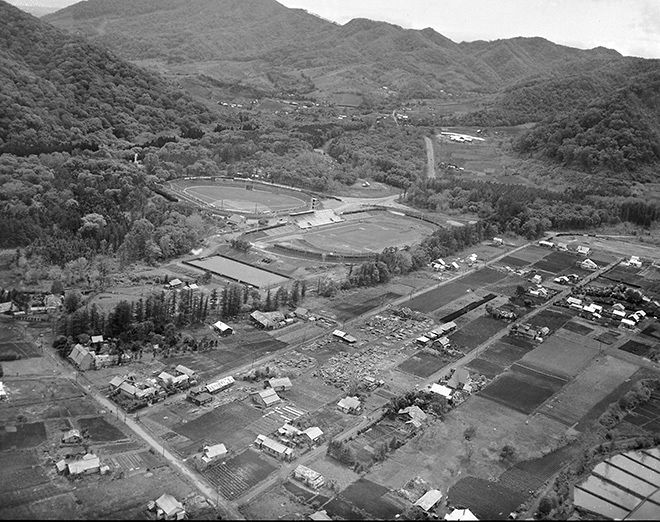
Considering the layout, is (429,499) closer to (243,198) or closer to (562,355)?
(562,355)

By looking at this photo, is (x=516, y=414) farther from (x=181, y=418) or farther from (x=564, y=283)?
(x=564, y=283)

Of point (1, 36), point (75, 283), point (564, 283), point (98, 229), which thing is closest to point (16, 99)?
point (1, 36)

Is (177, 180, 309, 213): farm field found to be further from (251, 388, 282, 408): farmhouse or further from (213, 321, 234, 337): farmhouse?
(251, 388, 282, 408): farmhouse

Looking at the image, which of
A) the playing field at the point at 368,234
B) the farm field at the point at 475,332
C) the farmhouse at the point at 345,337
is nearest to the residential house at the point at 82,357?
the farmhouse at the point at 345,337

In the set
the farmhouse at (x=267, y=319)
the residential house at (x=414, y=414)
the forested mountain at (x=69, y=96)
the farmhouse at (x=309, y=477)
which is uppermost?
the forested mountain at (x=69, y=96)

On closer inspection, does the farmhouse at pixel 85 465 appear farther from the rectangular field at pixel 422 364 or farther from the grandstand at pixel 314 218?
the grandstand at pixel 314 218
